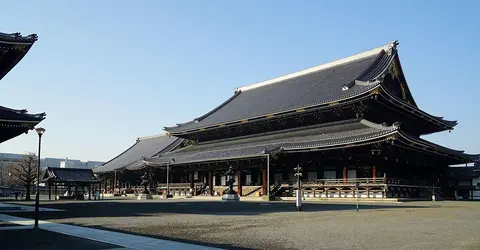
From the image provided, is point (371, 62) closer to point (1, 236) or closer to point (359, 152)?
point (359, 152)

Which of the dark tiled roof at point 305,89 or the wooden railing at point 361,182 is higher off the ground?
the dark tiled roof at point 305,89

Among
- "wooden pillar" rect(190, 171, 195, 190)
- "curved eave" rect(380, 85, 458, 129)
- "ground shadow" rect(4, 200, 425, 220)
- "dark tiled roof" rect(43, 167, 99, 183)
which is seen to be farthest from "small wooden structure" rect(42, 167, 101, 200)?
"curved eave" rect(380, 85, 458, 129)

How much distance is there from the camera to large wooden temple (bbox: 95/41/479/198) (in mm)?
41875

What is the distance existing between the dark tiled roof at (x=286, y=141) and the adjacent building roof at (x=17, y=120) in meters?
23.8

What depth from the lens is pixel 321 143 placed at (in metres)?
42.3

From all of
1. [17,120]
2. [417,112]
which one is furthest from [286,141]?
[17,120]

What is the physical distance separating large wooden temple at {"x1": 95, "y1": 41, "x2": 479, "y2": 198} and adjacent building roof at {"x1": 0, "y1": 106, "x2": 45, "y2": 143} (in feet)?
77.5

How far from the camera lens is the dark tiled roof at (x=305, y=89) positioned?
47.3m

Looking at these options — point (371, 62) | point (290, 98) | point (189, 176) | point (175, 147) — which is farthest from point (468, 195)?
point (175, 147)

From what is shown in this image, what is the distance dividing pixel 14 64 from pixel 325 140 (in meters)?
27.6

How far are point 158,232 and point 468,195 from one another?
176ft

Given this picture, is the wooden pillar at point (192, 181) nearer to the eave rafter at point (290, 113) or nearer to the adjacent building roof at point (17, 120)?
the eave rafter at point (290, 113)

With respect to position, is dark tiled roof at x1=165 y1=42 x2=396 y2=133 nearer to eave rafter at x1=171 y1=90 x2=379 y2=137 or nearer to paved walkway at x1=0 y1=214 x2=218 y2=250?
eave rafter at x1=171 y1=90 x2=379 y2=137

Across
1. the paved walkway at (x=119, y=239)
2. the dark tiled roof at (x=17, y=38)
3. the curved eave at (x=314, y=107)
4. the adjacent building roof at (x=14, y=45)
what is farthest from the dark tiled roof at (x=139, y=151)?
the paved walkway at (x=119, y=239)
